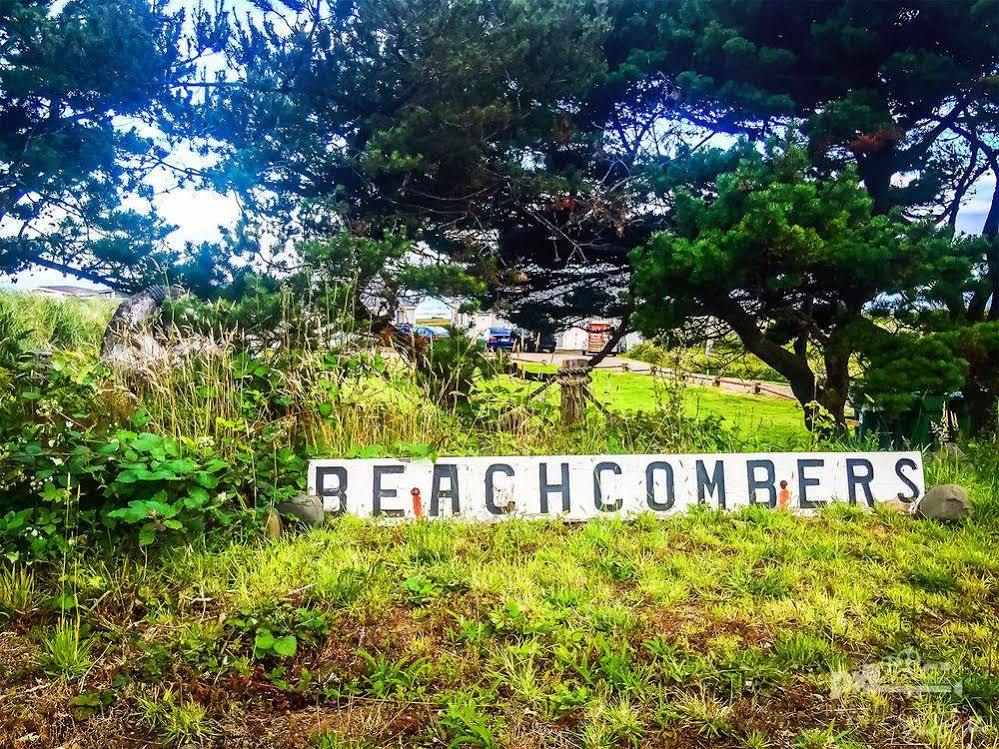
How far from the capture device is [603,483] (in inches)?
147

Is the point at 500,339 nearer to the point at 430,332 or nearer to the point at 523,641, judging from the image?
the point at 430,332

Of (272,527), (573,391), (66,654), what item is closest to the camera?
(66,654)

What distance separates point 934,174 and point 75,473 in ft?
25.4

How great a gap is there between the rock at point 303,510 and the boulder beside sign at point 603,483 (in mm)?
176

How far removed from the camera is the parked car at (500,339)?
5730 mm

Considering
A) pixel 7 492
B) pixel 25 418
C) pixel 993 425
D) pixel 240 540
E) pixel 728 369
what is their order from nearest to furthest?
pixel 7 492, pixel 240 540, pixel 25 418, pixel 993 425, pixel 728 369

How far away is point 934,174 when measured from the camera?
22.4 feet

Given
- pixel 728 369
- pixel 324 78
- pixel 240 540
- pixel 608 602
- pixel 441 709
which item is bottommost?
pixel 441 709

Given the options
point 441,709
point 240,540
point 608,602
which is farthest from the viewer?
point 240,540

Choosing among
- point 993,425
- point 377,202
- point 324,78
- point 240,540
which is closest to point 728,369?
point 993,425

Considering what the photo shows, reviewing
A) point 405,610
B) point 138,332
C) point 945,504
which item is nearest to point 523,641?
point 405,610

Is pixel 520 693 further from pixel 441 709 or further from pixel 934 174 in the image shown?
pixel 934 174

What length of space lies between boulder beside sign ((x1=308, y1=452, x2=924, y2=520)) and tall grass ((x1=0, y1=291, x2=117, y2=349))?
13.6 feet

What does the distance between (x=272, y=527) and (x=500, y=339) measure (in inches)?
147
